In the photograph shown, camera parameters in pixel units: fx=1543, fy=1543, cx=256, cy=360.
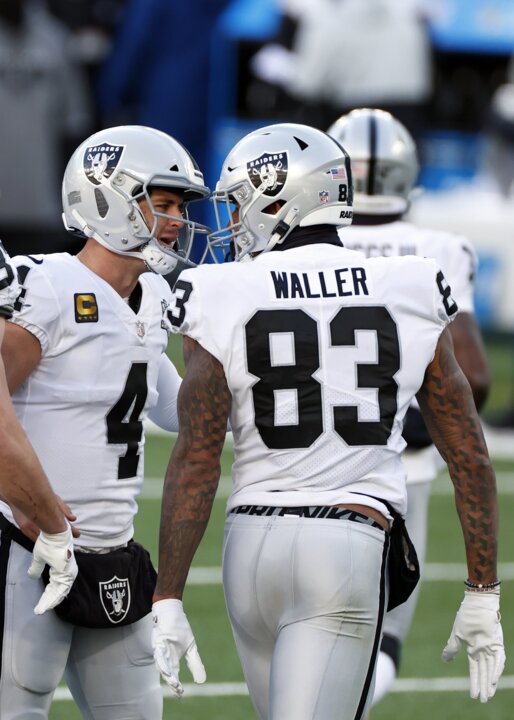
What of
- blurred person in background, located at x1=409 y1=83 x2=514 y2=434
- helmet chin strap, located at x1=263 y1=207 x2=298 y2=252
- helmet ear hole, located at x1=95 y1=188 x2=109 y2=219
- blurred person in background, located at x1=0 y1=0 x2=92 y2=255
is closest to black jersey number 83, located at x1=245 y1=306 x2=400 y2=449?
helmet chin strap, located at x1=263 y1=207 x2=298 y2=252

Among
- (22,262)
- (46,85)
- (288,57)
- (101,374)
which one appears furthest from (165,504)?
(288,57)

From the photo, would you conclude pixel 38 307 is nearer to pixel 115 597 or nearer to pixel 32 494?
pixel 32 494

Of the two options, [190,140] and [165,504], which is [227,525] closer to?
[165,504]

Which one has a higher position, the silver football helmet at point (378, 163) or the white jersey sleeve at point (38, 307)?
the white jersey sleeve at point (38, 307)

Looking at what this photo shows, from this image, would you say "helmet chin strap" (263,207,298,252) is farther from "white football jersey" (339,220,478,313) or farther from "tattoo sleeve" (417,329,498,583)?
"white football jersey" (339,220,478,313)

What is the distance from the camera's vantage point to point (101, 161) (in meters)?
4.08

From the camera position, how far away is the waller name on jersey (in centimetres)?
366

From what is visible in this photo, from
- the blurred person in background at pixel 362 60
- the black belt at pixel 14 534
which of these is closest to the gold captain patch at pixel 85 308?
the black belt at pixel 14 534

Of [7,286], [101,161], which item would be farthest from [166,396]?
[7,286]

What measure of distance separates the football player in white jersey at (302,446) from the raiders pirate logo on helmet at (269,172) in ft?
0.65

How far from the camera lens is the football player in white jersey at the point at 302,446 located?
356 cm

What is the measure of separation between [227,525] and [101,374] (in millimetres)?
516

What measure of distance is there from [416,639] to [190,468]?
325 centimetres

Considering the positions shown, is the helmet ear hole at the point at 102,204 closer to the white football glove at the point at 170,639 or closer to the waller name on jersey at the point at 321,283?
the waller name on jersey at the point at 321,283
